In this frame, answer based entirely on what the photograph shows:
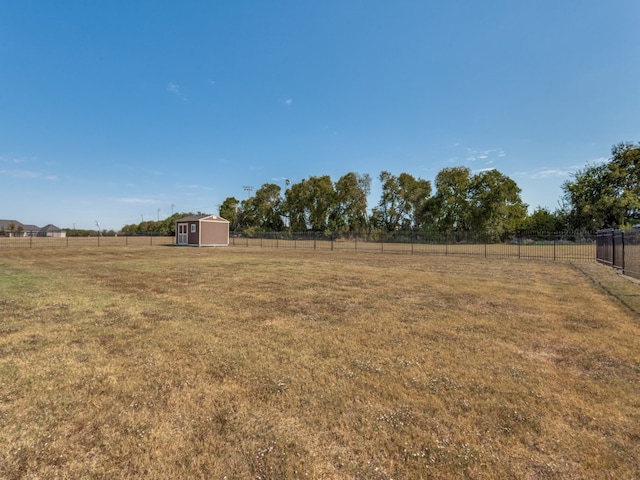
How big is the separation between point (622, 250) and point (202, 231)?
28781mm

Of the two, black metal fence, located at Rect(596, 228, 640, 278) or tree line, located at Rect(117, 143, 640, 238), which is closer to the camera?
black metal fence, located at Rect(596, 228, 640, 278)

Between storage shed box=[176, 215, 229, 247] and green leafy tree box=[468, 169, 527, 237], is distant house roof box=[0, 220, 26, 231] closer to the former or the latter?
storage shed box=[176, 215, 229, 247]

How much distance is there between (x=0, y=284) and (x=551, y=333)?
41.2ft

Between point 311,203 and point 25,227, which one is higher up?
point 311,203

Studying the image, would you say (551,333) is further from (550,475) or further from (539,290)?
(539,290)

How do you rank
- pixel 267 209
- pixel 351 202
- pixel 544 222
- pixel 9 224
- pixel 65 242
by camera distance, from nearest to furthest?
pixel 65 242, pixel 544 222, pixel 351 202, pixel 267 209, pixel 9 224

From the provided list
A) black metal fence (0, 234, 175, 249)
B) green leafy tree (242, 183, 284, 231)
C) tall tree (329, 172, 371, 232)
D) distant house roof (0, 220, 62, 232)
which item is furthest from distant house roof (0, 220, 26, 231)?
tall tree (329, 172, 371, 232)

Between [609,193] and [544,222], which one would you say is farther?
[544,222]

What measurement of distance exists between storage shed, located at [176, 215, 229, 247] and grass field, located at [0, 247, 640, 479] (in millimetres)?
23928

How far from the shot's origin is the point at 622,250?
36.9ft

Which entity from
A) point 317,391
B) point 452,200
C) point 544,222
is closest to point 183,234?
point 317,391

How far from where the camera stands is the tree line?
38.1m

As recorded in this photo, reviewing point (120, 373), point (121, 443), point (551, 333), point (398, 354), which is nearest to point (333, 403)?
point (398, 354)

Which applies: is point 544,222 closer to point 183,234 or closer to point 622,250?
point 622,250
